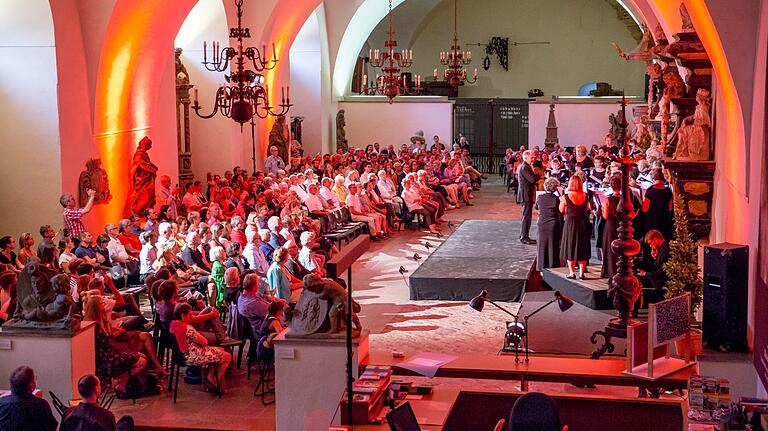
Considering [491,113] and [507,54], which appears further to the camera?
[507,54]

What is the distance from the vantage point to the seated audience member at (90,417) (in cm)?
636

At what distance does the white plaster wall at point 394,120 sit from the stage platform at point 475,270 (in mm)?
13050

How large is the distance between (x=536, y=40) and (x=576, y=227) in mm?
22559

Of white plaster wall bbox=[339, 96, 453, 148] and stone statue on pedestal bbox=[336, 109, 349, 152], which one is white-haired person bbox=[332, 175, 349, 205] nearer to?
stone statue on pedestal bbox=[336, 109, 349, 152]

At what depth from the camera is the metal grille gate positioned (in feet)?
102

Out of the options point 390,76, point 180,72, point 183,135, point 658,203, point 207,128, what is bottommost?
point 658,203

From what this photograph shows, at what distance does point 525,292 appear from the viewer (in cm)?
1302

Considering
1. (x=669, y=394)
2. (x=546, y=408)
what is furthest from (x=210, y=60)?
(x=546, y=408)

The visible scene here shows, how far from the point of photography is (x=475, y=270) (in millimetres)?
13727

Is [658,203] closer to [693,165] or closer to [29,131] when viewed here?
[693,165]

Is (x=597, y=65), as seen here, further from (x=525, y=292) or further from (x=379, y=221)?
(x=525, y=292)

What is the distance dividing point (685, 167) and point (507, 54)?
931 inches

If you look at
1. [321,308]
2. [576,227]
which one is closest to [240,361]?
[321,308]

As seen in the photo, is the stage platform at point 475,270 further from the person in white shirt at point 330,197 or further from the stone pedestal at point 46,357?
the stone pedestal at point 46,357
